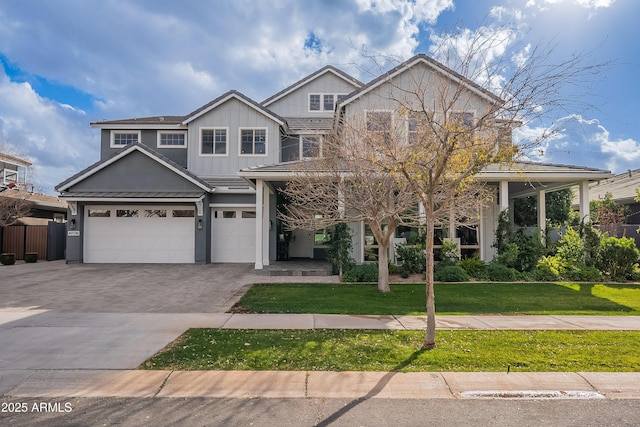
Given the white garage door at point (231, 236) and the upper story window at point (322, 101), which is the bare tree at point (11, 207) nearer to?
the white garage door at point (231, 236)

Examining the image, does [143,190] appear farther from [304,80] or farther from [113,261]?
[304,80]

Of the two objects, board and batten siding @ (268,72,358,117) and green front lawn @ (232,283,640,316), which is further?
board and batten siding @ (268,72,358,117)

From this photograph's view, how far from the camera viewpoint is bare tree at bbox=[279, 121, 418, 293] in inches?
365

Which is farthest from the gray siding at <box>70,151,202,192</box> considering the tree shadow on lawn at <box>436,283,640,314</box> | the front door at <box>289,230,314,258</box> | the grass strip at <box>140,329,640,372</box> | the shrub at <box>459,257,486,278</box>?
the tree shadow on lawn at <box>436,283,640,314</box>

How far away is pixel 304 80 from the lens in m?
21.2

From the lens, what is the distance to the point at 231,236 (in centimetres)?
1777

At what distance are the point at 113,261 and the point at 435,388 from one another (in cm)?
1694

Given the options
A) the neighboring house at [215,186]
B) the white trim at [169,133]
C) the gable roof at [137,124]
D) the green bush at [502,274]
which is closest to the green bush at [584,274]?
the green bush at [502,274]

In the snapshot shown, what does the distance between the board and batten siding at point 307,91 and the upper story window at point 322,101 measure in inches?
7.0

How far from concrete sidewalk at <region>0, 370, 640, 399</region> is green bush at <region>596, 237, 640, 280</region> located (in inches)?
376

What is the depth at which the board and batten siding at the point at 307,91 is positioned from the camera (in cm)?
2120

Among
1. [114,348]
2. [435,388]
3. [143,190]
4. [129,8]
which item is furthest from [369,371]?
[143,190]

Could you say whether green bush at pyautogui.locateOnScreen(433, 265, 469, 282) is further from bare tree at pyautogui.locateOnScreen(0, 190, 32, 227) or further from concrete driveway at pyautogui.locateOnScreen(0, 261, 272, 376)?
bare tree at pyautogui.locateOnScreen(0, 190, 32, 227)

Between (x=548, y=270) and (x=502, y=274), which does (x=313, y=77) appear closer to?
(x=502, y=274)
